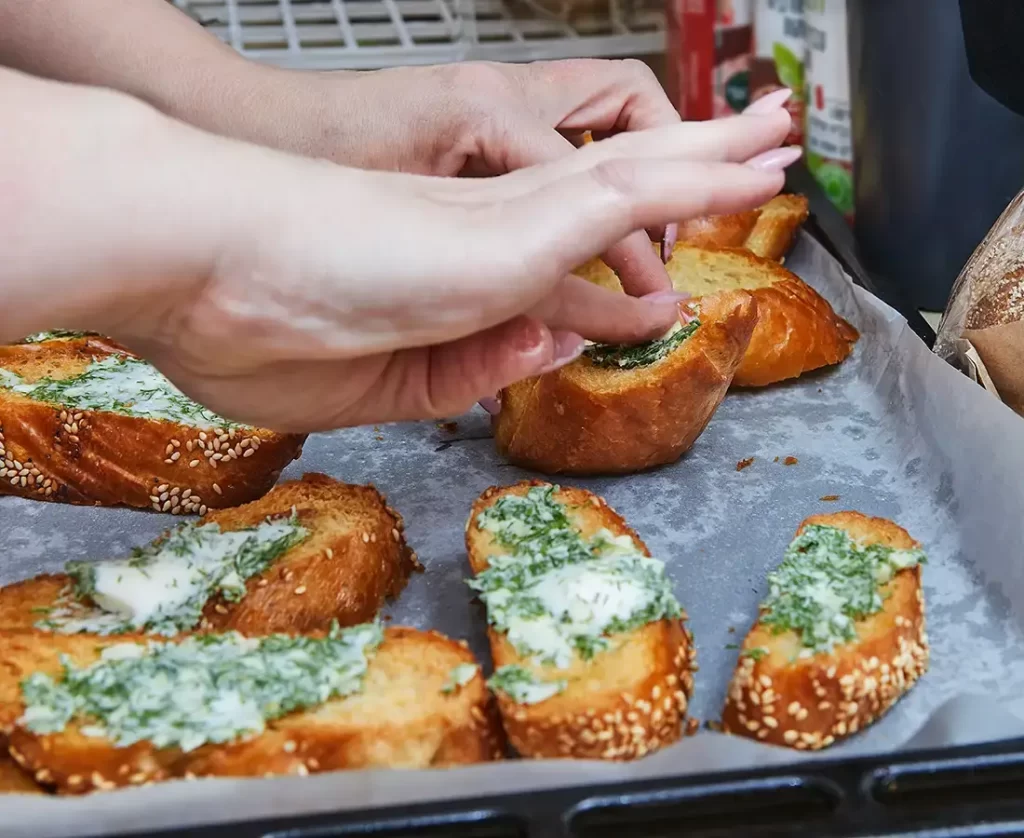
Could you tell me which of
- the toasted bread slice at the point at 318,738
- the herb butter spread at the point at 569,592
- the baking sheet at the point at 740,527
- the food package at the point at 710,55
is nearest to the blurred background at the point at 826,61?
the food package at the point at 710,55

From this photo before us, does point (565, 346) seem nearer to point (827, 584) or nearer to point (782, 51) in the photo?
point (827, 584)

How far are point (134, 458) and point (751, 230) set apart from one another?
1.42 metres

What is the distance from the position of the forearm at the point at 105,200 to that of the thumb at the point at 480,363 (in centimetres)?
40

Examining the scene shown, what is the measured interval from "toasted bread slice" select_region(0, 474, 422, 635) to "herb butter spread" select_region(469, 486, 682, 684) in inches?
7.6

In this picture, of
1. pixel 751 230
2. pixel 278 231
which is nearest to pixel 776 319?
pixel 751 230

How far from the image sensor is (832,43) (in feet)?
8.59

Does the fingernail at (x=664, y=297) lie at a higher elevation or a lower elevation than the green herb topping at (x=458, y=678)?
higher

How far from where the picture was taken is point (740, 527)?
1.71 metres

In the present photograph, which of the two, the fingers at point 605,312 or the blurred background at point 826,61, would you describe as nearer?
the fingers at point 605,312

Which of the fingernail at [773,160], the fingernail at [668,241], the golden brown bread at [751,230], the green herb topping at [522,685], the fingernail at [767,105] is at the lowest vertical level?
the golden brown bread at [751,230]

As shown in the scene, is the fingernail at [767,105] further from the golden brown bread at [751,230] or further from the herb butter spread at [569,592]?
the golden brown bread at [751,230]

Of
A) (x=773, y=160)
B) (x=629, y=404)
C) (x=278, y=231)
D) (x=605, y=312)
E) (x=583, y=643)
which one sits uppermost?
(x=278, y=231)

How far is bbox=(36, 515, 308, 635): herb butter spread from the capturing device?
1.39 m

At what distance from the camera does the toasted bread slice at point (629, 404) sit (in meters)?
1.81
